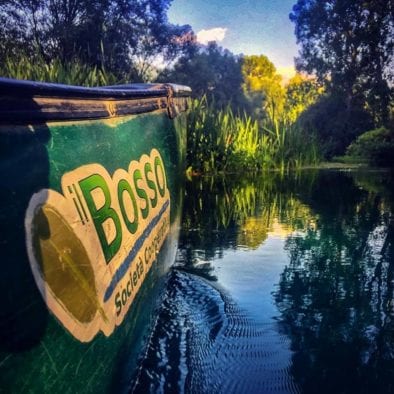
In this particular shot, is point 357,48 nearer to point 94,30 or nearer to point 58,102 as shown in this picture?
point 94,30

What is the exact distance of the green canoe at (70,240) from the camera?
711 mm

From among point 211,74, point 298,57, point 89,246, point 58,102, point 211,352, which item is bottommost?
point 211,352

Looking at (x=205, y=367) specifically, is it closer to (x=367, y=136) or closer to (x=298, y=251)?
(x=298, y=251)

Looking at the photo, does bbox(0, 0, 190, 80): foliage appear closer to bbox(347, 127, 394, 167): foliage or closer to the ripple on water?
bbox(347, 127, 394, 167): foliage

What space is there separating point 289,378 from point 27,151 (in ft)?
3.21

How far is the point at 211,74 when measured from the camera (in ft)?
78.9

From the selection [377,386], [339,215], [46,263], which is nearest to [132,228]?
[46,263]

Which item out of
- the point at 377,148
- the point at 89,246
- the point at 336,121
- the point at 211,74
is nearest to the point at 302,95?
the point at 211,74

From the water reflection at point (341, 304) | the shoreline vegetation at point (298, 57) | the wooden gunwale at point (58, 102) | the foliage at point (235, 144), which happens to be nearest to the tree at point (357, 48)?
the shoreline vegetation at point (298, 57)

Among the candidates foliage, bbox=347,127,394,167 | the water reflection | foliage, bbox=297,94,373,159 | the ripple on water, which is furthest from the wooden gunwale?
foliage, bbox=297,94,373,159

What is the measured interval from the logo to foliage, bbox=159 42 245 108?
66.2 feet

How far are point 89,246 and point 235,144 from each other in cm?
692

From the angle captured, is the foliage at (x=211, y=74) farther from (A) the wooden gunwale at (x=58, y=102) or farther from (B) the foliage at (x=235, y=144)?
(A) the wooden gunwale at (x=58, y=102)

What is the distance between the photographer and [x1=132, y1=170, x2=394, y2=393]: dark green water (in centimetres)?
139
